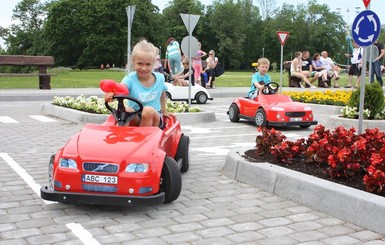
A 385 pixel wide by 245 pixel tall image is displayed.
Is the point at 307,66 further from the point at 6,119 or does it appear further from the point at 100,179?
the point at 100,179

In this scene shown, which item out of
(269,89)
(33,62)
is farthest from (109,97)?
(33,62)

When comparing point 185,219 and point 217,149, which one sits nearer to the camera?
point 185,219

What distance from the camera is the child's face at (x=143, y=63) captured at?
18.0 ft

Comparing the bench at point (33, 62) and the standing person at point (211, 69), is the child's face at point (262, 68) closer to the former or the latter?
the bench at point (33, 62)

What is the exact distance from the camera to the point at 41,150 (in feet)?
26.3

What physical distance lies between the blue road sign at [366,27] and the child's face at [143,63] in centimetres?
286

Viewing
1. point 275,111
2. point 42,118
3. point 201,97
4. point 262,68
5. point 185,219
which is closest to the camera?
point 185,219

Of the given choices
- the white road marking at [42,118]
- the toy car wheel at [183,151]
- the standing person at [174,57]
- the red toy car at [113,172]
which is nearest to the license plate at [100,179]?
the red toy car at [113,172]

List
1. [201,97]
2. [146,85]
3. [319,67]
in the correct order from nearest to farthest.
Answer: [146,85] → [201,97] → [319,67]

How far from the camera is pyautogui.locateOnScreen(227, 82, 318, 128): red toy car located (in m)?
10.4

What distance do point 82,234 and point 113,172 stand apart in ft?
2.02

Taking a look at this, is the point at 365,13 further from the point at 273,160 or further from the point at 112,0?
the point at 112,0

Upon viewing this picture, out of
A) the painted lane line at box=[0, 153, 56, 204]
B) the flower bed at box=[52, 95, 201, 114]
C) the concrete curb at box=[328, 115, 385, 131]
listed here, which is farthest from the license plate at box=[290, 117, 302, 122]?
the painted lane line at box=[0, 153, 56, 204]

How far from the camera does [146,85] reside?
5.76 metres
